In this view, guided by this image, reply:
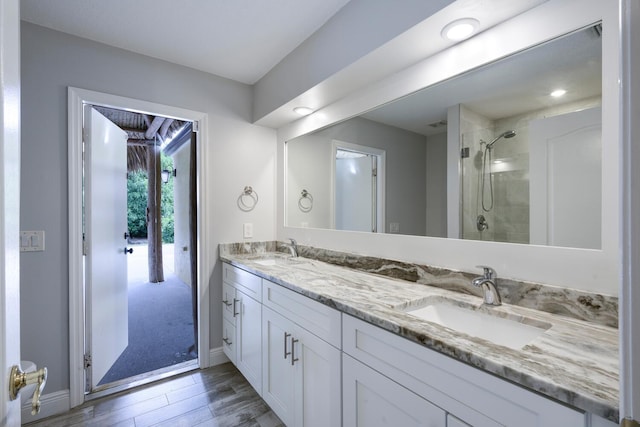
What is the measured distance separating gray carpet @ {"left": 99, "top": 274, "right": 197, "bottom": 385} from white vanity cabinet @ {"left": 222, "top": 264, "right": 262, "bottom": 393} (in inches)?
26.3

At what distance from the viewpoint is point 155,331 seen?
124 inches

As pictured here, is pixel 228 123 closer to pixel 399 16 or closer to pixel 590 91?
→ pixel 399 16

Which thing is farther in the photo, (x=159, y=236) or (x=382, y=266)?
(x=159, y=236)

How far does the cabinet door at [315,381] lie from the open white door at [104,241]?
1571mm

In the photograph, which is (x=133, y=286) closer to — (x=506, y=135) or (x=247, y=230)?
(x=247, y=230)

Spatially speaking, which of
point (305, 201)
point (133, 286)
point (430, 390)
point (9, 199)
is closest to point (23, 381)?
point (9, 199)

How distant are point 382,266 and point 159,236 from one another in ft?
15.7

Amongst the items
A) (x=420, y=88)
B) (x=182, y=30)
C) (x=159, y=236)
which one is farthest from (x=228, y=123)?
(x=159, y=236)

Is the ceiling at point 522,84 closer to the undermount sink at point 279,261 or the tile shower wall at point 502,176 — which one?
the tile shower wall at point 502,176

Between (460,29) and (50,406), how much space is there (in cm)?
305

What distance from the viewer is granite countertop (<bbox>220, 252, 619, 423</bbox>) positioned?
62 centimetres

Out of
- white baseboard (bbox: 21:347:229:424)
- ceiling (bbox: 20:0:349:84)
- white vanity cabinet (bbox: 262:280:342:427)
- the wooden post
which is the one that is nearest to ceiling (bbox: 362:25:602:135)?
ceiling (bbox: 20:0:349:84)

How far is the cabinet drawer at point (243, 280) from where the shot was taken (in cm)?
182

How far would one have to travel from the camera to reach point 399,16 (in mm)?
1290
